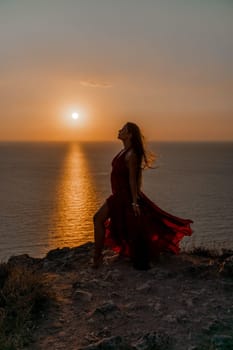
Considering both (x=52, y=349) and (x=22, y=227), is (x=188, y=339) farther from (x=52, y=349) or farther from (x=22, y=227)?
(x=22, y=227)

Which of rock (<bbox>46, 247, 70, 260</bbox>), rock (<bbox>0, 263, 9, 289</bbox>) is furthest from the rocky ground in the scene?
rock (<bbox>46, 247, 70, 260</bbox>)

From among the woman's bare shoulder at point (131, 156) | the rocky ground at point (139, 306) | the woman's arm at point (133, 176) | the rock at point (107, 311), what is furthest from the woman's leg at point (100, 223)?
the rock at point (107, 311)

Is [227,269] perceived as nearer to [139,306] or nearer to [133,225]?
[133,225]

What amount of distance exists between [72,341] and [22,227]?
81.3 ft

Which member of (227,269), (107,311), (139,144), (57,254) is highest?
(139,144)

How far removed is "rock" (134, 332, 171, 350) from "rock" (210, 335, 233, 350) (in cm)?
49

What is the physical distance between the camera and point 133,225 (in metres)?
7.73

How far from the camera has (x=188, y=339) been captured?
5359 millimetres

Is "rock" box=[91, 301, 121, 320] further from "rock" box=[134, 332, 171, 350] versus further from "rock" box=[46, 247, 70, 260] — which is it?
"rock" box=[46, 247, 70, 260]

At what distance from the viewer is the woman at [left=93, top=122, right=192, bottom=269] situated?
7613 mm

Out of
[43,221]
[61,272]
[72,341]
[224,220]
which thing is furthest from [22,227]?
[72,341]

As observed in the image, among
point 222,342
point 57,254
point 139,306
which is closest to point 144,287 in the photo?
point 139,306

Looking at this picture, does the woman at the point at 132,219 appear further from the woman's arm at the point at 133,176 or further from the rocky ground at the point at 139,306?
the rocky ground at the point at 139,306

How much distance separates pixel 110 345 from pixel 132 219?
2817mm
